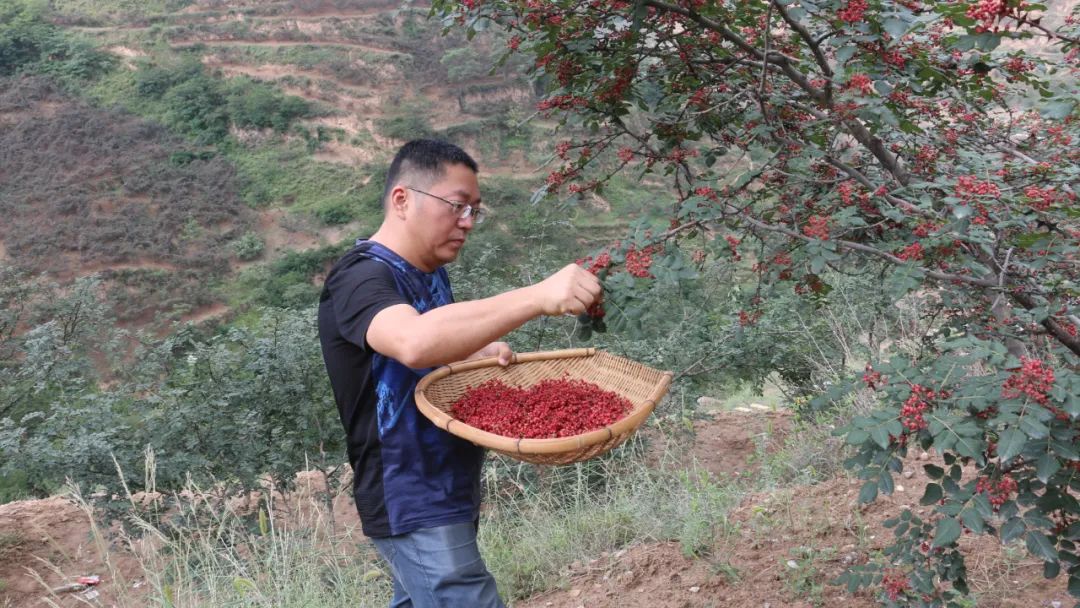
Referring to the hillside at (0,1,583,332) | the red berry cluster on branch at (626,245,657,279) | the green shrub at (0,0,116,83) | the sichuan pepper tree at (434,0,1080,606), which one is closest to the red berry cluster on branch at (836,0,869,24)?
the sichuan pepper tree at (434,0,1080,606)

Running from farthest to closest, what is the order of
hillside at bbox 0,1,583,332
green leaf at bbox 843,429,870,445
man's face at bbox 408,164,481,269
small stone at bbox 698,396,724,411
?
hillside at bbox 0,1,583,332 < small stone at bbox 698,396,724,411 < man's face at bbox 408,164,481,269 < green leaf at bbox 843,429,870,445

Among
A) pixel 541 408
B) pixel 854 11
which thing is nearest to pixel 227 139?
pixel 541 408

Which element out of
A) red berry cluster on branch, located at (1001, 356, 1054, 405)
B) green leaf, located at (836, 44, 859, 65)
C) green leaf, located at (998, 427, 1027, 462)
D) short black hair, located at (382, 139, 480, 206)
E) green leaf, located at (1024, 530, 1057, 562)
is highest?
green leaf, located at (836, 44, 859, 65)

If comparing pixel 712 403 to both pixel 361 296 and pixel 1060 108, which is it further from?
pixel 361 296

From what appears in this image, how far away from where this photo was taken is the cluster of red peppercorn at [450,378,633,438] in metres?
1.73

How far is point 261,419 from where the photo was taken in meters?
5.32

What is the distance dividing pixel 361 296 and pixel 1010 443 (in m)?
1.26

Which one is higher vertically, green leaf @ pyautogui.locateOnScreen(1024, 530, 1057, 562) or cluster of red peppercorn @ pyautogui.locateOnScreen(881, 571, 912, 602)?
green leaf @ pyautogui.locateOnScreen(1024, 530, 1057, 562)

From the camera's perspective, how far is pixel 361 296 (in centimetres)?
152

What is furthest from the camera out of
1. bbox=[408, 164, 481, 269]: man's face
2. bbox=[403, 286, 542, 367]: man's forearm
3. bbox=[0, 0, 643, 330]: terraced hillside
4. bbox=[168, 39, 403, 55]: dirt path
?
bbox=[168, 39, 403, 55]: dirt path

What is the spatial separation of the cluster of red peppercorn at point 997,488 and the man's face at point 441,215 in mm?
1229

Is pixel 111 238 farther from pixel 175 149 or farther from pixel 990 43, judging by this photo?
pixel 990 43

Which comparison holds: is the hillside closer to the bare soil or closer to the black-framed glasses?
the bare soil

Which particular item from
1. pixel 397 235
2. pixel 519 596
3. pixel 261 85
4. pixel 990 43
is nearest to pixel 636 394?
pixel 397 235
